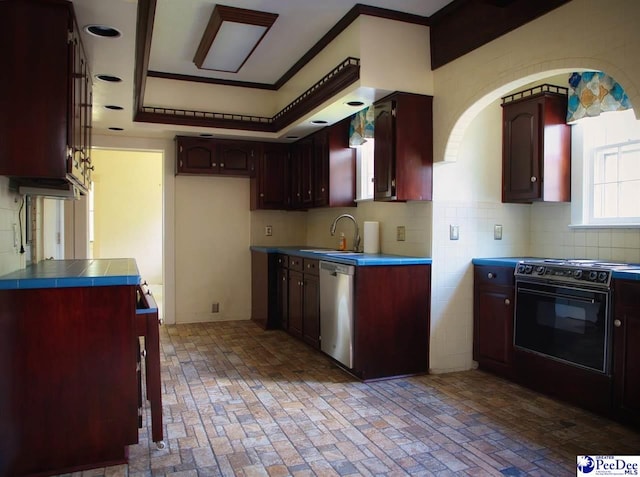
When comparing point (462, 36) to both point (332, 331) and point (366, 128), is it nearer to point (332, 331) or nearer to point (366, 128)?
point (366, 128)

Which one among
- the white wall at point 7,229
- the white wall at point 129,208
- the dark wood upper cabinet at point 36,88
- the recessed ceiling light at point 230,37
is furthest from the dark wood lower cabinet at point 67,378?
the white wall at point 129,208

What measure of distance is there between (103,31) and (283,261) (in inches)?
118

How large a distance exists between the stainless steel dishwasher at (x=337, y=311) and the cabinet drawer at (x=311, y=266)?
0.14 meters

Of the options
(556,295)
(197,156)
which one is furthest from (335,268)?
(197,156)

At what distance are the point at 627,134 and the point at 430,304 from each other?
185 centimetres

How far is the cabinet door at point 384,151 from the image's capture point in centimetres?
365

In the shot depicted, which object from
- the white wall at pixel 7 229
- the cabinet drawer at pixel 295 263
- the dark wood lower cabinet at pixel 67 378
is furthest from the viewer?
the cabinet drawer at pixel 295 263

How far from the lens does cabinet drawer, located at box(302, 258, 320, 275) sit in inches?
A: 167

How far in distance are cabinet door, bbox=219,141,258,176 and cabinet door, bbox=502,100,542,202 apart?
293cm

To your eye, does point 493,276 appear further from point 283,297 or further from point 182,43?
point 182,43

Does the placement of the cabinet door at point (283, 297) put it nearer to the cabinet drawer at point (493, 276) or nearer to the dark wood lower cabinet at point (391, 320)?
the dark wood lower cabinet at point (391, 320)

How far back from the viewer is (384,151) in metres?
3.73

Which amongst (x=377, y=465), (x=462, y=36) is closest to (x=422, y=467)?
(x=377, y=465)

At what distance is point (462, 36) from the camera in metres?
3.42
